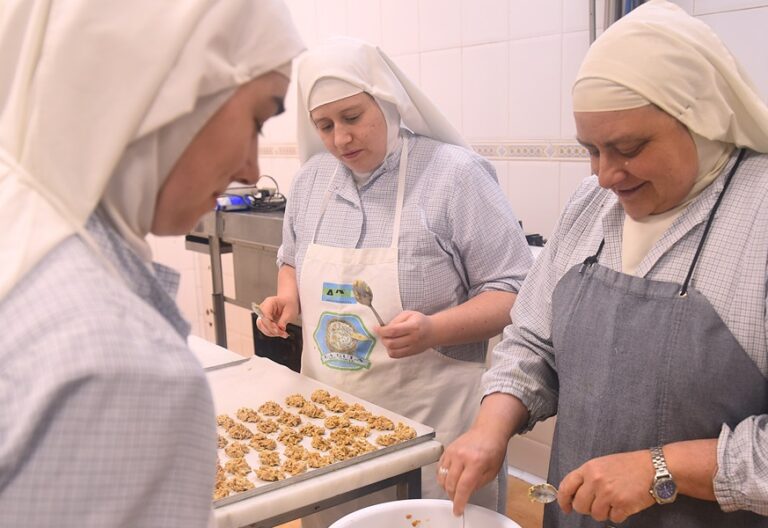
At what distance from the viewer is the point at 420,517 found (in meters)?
1.21

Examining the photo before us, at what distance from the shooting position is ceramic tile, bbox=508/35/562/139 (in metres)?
2.56

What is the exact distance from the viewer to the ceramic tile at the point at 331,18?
3504 mm

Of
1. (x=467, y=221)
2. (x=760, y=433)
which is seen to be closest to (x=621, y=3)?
(x=467, y=221)

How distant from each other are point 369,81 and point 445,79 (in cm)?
129

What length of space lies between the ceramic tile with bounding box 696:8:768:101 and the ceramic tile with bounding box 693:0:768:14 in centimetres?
1

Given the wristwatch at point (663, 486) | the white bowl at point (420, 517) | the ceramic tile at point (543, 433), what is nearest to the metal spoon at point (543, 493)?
the white bowl at point (420, 517)

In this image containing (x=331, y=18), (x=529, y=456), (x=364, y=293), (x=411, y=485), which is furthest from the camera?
(x=331, y=18)

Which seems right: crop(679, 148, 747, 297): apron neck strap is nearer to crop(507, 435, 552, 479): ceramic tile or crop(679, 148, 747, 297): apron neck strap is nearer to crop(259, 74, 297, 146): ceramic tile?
crop(507, 435, 552, 479): ceramic tile

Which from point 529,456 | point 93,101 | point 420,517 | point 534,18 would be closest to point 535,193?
point 534,18

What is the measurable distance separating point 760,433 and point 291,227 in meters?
1.34

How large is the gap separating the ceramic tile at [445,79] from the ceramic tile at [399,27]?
0.11m

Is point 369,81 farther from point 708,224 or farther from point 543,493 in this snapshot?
point 543,493

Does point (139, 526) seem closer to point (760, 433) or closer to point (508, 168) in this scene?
point (760, 433)

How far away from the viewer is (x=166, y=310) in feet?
2.43
